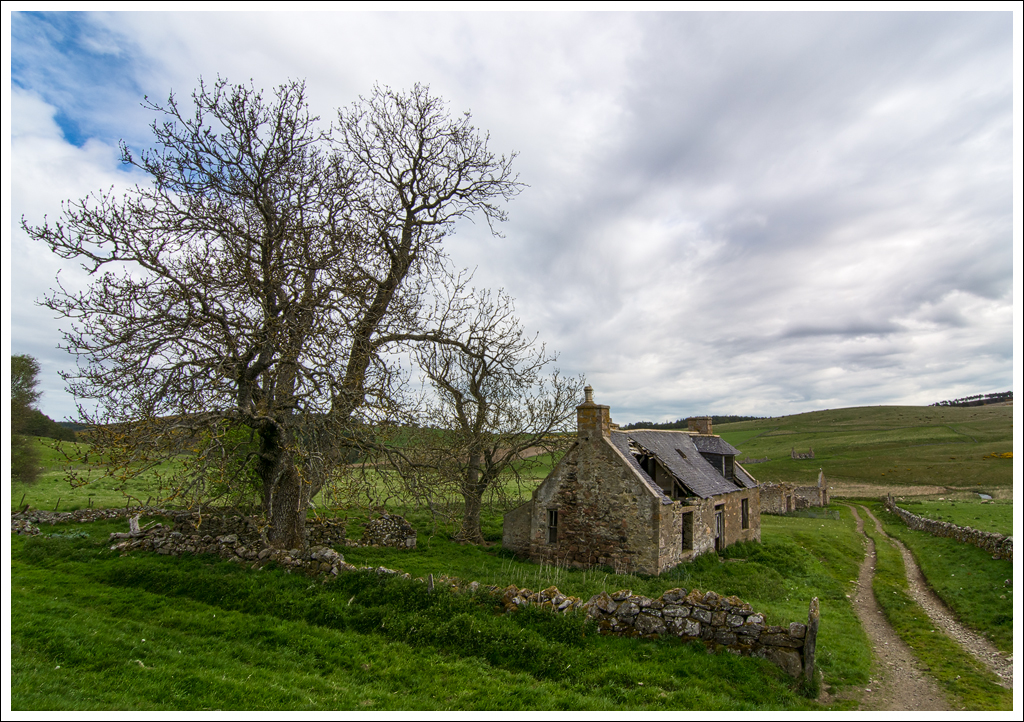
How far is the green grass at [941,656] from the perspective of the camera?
9.52 m

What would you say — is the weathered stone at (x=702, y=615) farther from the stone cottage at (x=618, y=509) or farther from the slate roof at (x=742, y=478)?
the slate roof at (x=742, y=478)

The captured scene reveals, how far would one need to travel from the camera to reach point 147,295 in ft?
35.8

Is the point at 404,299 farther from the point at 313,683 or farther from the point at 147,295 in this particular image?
the point at 313,683

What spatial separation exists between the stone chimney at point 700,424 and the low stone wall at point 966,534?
40.9ft

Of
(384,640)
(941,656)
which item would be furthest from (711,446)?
(384,640)

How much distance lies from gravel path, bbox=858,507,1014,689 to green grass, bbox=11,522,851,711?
6067 mm

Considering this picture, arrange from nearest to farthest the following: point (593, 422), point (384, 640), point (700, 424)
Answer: point (384, 640) < point (593, 422) < point (700, 424)

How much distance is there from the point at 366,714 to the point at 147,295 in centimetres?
997

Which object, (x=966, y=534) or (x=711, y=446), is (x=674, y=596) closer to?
(x=711, y=446)

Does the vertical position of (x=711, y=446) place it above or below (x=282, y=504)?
above

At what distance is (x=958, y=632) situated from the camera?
13.5 meters

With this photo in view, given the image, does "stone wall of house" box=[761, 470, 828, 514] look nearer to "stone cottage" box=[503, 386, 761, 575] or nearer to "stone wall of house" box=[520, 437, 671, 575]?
"stone cottage" box=[503, 386, 761, 575]

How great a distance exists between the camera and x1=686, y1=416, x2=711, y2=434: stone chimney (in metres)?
29.7

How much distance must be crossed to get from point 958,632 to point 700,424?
16.8 m
